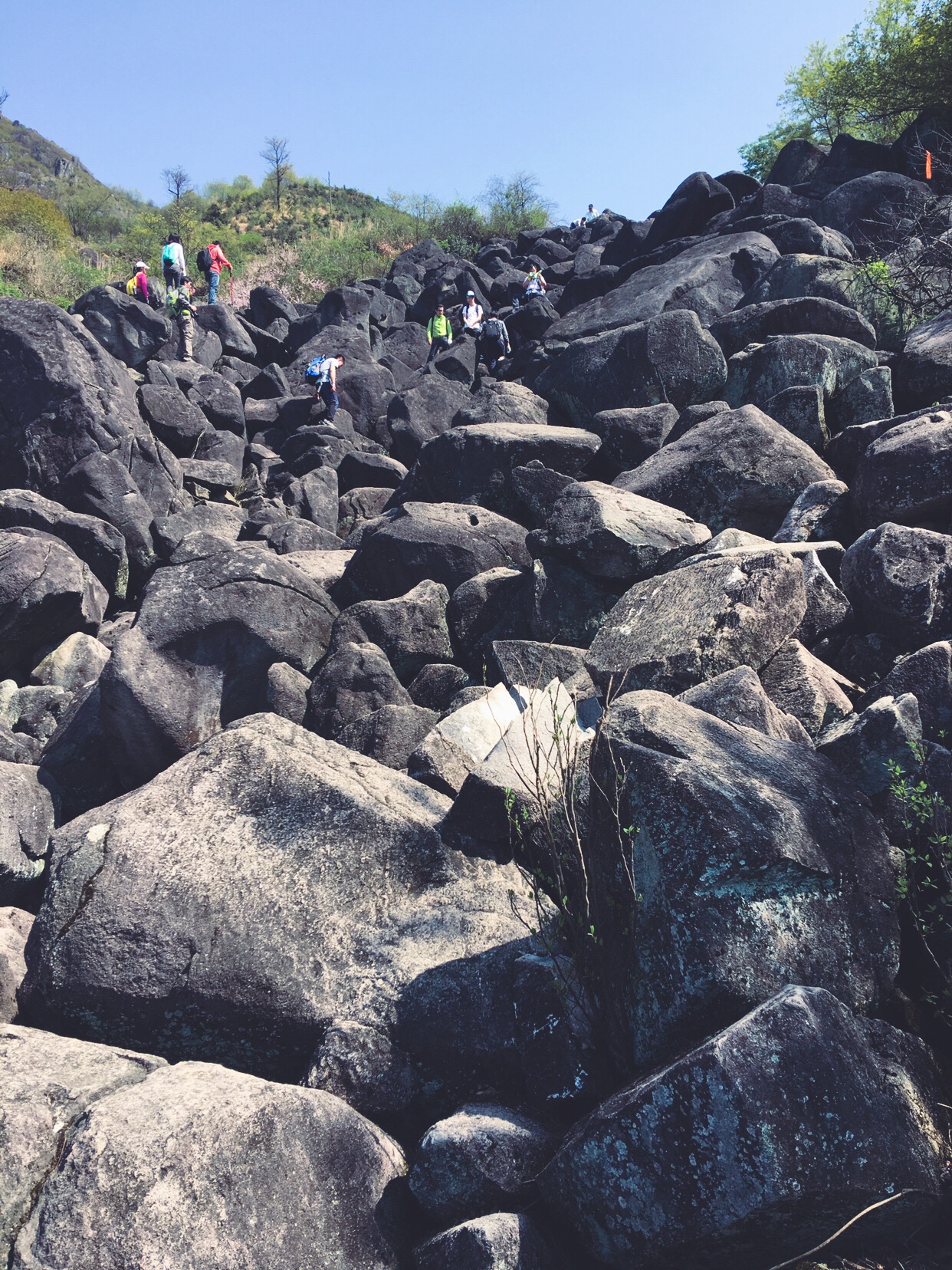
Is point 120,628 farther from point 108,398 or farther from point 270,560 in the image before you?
point 108,398

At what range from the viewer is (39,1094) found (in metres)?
3.84

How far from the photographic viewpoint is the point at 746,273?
20562 mm

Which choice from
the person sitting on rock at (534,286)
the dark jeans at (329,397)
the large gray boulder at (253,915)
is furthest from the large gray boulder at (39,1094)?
the person sitting on rock at (534,286)

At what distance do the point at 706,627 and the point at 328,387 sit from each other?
16758mm

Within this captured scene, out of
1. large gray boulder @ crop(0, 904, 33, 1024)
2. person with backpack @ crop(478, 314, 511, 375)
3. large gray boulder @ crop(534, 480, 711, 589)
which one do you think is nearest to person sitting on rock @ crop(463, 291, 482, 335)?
person with backpack @ crop(478, 314, 511, 375)

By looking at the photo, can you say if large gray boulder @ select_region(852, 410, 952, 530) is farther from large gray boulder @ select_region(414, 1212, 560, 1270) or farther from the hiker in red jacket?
the hiker in red jacket

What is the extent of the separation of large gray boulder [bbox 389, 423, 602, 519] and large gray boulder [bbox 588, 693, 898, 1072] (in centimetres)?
780

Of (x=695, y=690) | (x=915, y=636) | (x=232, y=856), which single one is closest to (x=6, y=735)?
(x=232, y=856)

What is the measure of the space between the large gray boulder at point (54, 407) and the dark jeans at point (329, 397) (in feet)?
21.2

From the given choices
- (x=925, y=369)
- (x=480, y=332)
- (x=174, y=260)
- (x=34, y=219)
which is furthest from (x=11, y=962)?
(x=34, y=219)

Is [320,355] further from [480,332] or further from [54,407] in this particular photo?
[54,407]

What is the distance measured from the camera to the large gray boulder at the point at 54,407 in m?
13.8

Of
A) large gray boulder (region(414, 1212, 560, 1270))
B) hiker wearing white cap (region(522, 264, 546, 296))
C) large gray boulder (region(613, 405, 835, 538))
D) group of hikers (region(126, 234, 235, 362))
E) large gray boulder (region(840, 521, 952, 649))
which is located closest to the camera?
large gray boulder (region(414, 1212, 560, 1270))

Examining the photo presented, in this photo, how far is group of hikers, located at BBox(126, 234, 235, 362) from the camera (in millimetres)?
23266
